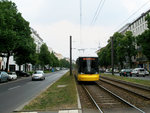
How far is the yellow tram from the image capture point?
1818cm

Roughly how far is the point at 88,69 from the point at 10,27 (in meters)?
15.5

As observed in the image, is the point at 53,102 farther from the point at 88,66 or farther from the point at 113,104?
the point at 88,66

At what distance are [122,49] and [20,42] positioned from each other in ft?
112

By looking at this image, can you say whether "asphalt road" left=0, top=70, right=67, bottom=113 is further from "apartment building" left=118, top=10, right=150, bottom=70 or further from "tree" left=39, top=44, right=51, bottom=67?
"tree" left=39, top=44, right=51, bottom=67

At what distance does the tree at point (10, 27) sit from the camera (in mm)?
25447

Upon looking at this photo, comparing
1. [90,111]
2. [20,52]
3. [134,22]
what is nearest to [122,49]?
[134,22]

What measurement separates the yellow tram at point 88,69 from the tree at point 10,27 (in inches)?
508

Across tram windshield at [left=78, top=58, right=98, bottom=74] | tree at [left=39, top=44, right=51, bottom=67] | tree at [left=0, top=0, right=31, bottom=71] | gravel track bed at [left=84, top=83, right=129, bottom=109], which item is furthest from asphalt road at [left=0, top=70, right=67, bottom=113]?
tree at [left=39, top=44, right=51, bottom=67]

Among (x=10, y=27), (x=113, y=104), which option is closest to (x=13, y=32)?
(x=10, y=27)

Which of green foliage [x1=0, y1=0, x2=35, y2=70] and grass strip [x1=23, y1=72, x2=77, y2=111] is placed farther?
green foliage [x1=0, y1=0, x2=35, y2=70]

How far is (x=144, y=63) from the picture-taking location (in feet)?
188

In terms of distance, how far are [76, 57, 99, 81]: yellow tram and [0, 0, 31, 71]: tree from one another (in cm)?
1290

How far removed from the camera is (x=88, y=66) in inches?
730

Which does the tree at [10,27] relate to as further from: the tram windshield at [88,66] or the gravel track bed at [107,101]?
the gravel track bed at [107,101]
